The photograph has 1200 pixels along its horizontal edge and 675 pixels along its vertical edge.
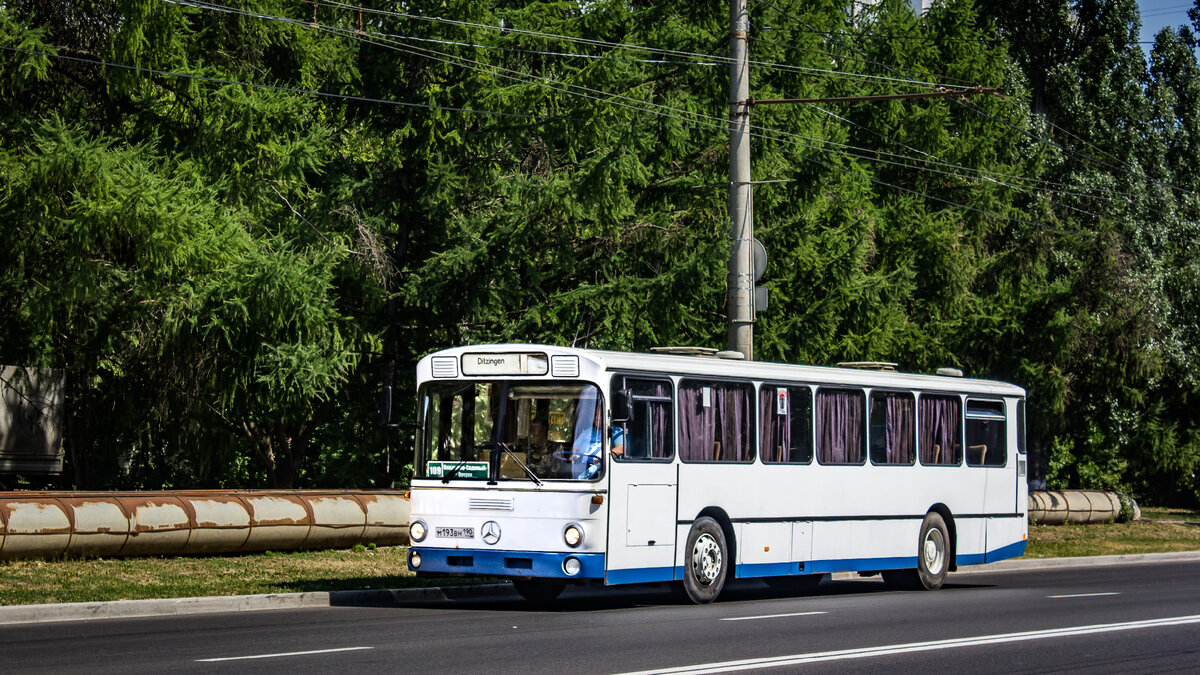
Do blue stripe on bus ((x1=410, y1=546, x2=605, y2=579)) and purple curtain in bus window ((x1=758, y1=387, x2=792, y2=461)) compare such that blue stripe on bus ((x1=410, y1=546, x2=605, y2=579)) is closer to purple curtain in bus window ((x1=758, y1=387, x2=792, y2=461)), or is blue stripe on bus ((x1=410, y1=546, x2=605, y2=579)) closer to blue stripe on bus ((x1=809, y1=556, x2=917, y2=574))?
purple curtain in bus window ((x1=758, y1=387, x2=792, y2=461))

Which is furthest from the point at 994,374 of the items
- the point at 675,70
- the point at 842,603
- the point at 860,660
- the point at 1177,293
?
the point at 860,660

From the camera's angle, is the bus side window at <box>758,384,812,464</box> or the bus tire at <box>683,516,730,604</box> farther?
the bus side window at <box>758,384,812,464</box>

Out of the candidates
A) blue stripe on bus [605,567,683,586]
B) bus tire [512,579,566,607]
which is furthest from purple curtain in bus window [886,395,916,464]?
bus tire [512,579,566,607]

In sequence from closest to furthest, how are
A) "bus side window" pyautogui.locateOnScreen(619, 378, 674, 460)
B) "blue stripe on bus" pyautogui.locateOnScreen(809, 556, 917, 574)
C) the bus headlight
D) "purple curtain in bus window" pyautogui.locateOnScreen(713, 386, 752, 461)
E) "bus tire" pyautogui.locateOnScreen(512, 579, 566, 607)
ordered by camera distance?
1. the bus headlight
2. "bus side window" pyautogui.locateOnScreen(619, 378, 674, 460)
3. "bus tire" pyautogui.locateOnScreen(512, 579, 566, 607)
4. "purple curtain in bus window" pyautogui.locateOnScreen(713, 386, 752, 461)
5. "blue stripe on bus" pyautogui.locateOnScreen(809, 556, 917, 574)

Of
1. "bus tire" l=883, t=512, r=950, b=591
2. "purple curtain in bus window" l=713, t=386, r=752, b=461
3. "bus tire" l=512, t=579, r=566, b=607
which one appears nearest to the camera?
"bus tire" l=512, t=579, r=566, b=607

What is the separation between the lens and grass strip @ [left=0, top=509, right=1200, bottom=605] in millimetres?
16438

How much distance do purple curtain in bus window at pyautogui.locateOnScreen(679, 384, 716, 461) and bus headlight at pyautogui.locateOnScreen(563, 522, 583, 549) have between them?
188 centimetres

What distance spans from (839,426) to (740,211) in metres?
3.86

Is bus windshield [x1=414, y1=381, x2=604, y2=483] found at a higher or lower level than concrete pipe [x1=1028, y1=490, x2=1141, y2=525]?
higher

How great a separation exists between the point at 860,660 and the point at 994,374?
2815 cm

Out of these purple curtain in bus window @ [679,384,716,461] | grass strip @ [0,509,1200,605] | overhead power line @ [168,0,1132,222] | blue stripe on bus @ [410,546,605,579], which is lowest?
grass strip @ [0,509,1200,605]

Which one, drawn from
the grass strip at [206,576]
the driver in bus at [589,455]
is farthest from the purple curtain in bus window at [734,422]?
the grass strip at [206,576]

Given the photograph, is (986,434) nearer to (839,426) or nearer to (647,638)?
(839,426)

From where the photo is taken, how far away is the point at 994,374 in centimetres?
3875
